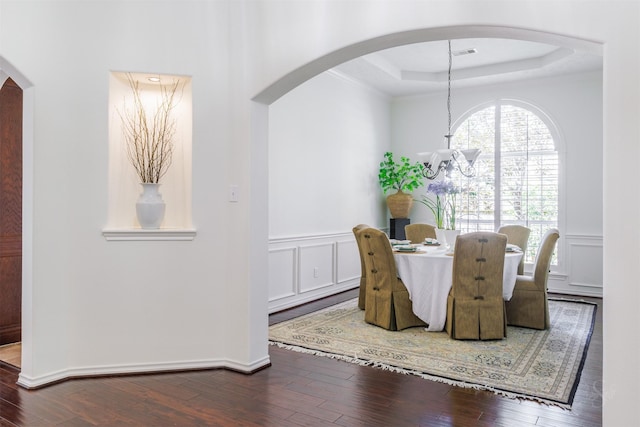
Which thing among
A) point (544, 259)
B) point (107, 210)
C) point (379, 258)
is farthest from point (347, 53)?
point (544, 259)

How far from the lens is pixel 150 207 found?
3281 mm

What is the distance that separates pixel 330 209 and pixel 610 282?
4.21m

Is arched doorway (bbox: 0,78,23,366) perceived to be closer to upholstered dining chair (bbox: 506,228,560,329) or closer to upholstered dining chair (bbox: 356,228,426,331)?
upholstered dining chair (bbox: 356,228,426,331)

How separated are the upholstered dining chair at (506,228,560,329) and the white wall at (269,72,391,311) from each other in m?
2.35

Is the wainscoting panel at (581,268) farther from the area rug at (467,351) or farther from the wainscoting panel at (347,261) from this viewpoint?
the wainscoting panel at (347,261)

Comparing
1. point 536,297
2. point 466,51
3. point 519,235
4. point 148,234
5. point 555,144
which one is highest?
point 466,51

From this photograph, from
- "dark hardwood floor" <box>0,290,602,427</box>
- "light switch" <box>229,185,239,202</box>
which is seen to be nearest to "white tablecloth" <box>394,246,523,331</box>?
"dark hardwood floor" <box>0,290,602,427</box>

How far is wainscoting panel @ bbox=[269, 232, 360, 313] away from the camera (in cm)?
518

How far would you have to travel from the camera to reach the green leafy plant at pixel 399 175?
23.4 feet

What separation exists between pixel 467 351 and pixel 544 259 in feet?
4.44

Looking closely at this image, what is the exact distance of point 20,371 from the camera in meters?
3.23

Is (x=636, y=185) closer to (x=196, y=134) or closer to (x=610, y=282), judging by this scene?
(x=610, y=282)

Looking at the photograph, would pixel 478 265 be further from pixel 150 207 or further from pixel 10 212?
pixel 10 212

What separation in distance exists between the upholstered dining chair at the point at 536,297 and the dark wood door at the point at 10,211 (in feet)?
14.7
